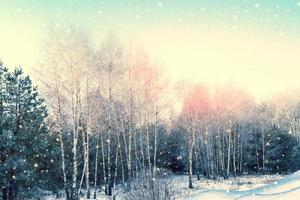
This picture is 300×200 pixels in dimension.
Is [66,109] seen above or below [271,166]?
above

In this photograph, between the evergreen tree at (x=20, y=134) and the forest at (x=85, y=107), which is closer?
the forest at (x=85, y=107)

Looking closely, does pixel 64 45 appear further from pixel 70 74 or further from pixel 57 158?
pixel 57 158

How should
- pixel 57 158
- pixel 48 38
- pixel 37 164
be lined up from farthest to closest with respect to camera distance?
pixel 57 158 < pixel 37 164 < pixel 48 38

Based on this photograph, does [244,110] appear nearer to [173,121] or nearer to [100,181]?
[173,121]

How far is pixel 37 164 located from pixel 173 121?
21.6m

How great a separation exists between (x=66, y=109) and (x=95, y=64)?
123 inches

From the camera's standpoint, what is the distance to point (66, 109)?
864 inches

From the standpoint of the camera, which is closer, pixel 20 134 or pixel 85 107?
pixel 20 134

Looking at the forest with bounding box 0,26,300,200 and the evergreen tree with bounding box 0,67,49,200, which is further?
the evergreen tree with bounding box 0,67,49,200

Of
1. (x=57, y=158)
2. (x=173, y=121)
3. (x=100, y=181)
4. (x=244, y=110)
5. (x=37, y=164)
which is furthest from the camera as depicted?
(x=173, y=121)

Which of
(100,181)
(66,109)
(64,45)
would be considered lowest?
(100,181)

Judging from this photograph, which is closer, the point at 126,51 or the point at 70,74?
the point at 70,74

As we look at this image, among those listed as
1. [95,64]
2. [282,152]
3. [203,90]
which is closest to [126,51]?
[95,64]

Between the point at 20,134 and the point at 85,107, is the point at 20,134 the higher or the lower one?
the lower one
